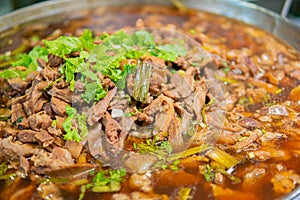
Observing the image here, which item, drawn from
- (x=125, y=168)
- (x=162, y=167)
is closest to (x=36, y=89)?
(x=125, y=168)

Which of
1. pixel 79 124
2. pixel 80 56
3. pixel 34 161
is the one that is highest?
pixel 80 56

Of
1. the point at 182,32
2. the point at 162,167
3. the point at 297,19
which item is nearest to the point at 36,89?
the point at 162,167

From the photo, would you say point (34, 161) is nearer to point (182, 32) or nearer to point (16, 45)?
point (16, 45)

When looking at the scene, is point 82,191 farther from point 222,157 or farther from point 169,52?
point 169,52

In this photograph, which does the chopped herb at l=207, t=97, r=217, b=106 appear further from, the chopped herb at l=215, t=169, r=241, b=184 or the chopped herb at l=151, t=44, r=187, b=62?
the chopped herb at l=215, t=169, r=241, b=184

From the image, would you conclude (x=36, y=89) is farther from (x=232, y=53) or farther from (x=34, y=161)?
(x=232, y=53)

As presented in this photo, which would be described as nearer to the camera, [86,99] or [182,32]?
[86,99]

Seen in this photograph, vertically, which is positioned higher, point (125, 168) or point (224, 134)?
point (224, 134)

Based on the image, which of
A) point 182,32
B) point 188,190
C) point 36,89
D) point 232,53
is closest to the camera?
point 188,190

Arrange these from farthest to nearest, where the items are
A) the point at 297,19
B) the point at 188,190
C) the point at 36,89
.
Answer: the point at 297,19
the point at 36,89
the point at 188,190
